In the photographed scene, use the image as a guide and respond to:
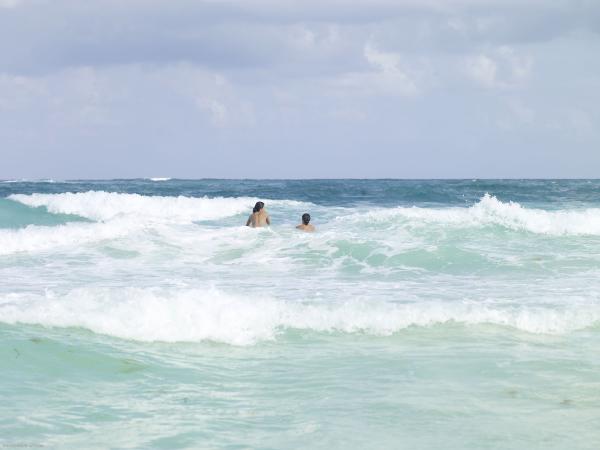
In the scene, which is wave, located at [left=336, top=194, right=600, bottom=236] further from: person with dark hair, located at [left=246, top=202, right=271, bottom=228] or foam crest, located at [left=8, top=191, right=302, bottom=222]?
foam crest, located at [left=8, top=191, right=302, bottom=222]

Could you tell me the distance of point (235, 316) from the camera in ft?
25.8

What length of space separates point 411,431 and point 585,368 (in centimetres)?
227

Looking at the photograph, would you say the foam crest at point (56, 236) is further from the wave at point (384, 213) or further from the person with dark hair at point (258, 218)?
the person with dark hair at point (258, 218)

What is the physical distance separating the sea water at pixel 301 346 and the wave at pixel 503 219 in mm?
2964

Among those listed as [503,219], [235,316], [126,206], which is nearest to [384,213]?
[503,219]

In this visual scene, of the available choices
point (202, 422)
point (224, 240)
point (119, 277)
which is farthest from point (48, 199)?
point (202, 422)

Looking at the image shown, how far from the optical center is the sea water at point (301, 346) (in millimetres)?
4801

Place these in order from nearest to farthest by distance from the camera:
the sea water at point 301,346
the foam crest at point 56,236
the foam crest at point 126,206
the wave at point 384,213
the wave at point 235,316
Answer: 1. the sea water at point 301,346
2. the wave at point 235,316
3. the foam crest at point 56,236
4. the wave at point 384,213
5. the foam crest at point 126,206

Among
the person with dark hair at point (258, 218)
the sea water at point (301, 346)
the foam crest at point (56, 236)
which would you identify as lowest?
the sea water at point (301, 346)

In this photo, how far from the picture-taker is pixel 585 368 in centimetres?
623

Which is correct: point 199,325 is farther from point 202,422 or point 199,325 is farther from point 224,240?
point 224,240

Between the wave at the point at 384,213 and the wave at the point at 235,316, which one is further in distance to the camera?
the wave at the point at 384,213

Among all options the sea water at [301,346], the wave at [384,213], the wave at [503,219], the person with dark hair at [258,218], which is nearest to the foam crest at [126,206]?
the wave at [384,213]

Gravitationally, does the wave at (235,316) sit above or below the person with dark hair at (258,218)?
below
